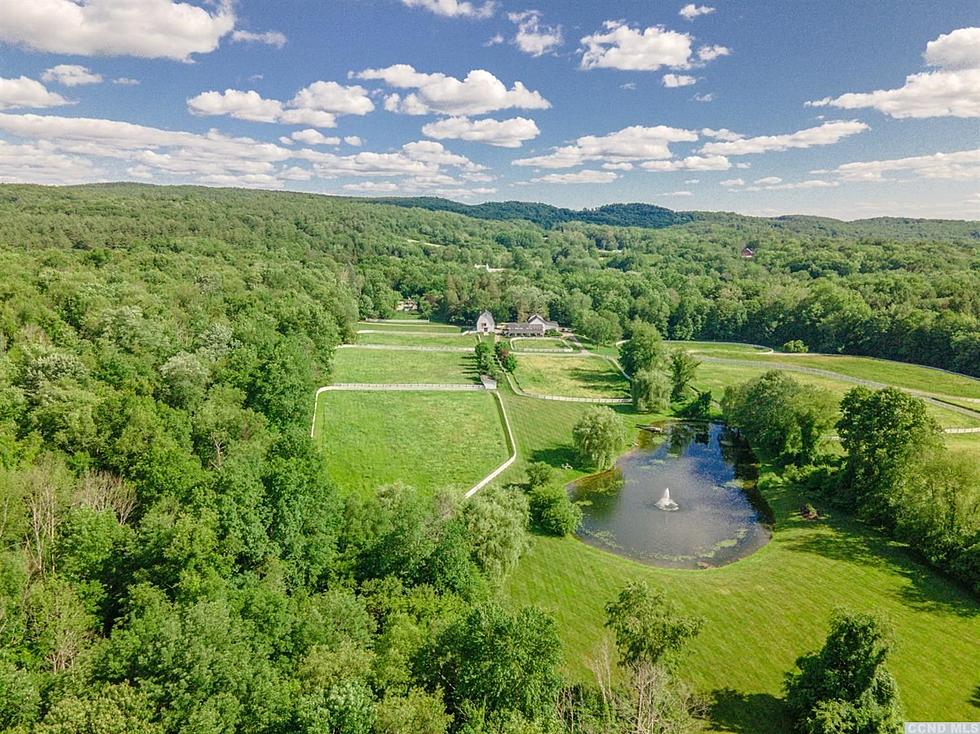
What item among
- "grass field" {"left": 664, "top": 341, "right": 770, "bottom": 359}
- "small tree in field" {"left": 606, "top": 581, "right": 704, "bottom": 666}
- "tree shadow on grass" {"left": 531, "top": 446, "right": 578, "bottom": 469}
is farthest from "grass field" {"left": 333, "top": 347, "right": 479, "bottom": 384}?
"small tree in field" {"left": 606, "top": 581, "right": 704, "bottom": 666}

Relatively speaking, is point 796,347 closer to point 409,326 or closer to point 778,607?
point 409,326

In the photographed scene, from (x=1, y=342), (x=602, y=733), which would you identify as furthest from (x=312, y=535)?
(x=1, y=342)

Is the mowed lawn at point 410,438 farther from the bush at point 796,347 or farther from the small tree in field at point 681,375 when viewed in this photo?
the bush at point 796,347

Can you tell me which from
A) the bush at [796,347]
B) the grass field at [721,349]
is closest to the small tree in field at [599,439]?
the grass field at [721,349]

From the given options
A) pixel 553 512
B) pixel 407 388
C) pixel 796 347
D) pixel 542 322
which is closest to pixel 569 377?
pixel 407 388

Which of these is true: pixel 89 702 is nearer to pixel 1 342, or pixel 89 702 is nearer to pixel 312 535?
pixel 312 535

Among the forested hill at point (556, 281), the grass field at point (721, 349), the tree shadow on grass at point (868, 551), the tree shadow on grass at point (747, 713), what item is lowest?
the tree shadow on grass at point (747, 713)
